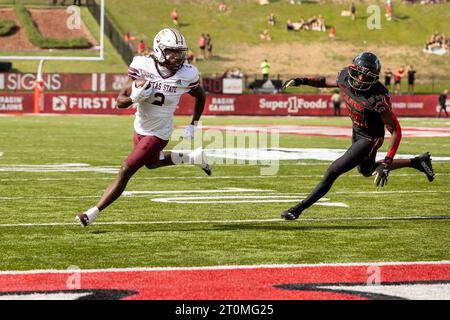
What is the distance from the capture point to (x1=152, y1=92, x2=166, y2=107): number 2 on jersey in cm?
1052

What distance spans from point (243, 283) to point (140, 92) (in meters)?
3.14

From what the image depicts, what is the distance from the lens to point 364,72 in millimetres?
10625

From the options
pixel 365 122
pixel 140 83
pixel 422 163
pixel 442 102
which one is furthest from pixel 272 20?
pixel 140 83

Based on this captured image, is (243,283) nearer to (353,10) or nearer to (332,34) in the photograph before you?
(332,34)

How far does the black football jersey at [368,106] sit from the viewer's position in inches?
417

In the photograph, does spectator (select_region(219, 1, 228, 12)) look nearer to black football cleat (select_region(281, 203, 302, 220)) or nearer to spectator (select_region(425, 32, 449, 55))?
spectator (select_region(425, 32, 449, 55))

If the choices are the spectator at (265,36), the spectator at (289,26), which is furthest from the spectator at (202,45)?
the spectator at (289,26)

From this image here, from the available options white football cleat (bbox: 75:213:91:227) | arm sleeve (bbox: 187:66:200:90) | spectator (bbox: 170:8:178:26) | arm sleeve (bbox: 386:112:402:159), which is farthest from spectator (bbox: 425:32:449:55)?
white football cleat (bbox: 75:213:91:227)

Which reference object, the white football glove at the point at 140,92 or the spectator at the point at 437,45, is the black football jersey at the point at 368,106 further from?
the spectator at the point at 437,45

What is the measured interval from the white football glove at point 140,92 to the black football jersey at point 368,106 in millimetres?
2058
